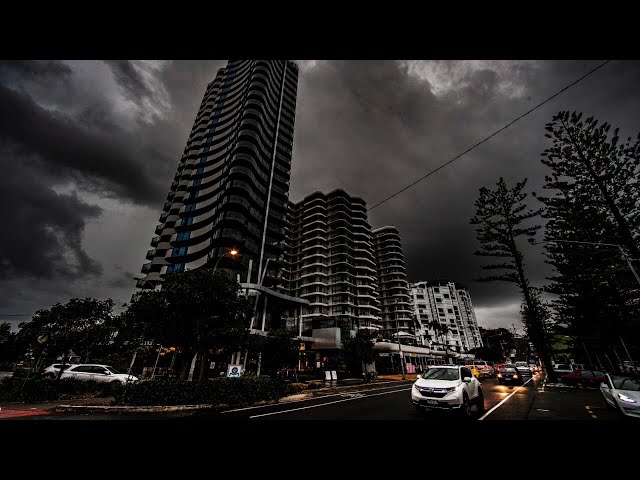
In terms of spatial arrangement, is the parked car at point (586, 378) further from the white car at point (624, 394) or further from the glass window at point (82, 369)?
the glass window at point (82, 369)

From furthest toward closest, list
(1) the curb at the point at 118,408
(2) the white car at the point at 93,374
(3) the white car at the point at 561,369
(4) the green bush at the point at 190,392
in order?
(3) the white car at the point at 561,369 < (2) the white car at the point at 93,374 < (4) the green bush at the point at 190,392 < (1) the curb at the point at 118,408

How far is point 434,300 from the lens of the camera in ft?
392

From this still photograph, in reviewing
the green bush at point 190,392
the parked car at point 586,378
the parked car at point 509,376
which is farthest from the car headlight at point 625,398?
the parked car at point 586,378

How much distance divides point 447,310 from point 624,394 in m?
119

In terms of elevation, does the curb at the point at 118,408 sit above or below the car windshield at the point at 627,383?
below

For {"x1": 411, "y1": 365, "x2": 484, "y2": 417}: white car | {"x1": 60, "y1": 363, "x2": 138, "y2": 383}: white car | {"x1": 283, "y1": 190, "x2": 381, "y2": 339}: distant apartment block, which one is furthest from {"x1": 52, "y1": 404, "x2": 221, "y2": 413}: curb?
{"x1": 283, "y1": 190, "x2": 381, "y2": 339}: distant apartment block

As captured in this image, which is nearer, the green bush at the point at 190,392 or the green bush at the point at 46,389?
the green bush at the point at 190,392

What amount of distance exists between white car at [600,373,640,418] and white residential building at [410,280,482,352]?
104488 millimetres

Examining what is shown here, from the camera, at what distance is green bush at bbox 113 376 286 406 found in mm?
11820

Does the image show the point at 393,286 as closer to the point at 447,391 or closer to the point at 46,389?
the point at 447,391

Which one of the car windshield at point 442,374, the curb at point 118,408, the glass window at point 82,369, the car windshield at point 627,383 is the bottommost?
the curb at point 118,408

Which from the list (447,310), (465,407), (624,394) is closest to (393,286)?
(447,310)

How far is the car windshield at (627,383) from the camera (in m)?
10.5

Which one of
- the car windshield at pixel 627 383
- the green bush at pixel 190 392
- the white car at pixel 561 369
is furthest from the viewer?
the white car at pixel 561 369
